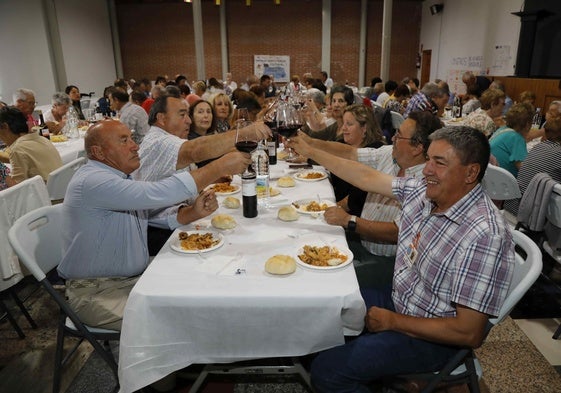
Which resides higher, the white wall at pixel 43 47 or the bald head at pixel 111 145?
the white wall at pixel 43 47

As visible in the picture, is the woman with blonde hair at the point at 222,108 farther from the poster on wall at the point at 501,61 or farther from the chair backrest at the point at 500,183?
the poster on wall at the point at 501,61

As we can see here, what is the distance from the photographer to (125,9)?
1446cm

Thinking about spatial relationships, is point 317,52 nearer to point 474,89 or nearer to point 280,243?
point 474,89

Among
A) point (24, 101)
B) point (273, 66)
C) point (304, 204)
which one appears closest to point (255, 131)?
point (304, 204)

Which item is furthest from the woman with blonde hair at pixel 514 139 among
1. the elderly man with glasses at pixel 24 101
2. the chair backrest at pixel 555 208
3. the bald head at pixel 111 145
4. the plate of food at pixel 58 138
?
the elderly man with glasses at pixel 24 101

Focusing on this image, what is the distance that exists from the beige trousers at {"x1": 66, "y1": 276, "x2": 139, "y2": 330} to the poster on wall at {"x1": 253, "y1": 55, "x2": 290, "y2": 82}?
14.3 meters

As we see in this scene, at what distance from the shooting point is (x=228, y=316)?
137 cm

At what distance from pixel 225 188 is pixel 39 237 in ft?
3.61

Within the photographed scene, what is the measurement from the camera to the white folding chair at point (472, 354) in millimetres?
1400

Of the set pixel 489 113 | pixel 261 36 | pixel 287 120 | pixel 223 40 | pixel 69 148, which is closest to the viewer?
pixel 287 120

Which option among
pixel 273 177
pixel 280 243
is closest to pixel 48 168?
pixel 273 177

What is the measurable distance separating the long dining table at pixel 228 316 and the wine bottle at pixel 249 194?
56 centimetres

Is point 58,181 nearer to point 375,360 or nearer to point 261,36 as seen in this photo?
point 375,360

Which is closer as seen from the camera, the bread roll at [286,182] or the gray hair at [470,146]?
the gray hair at [470,146]
